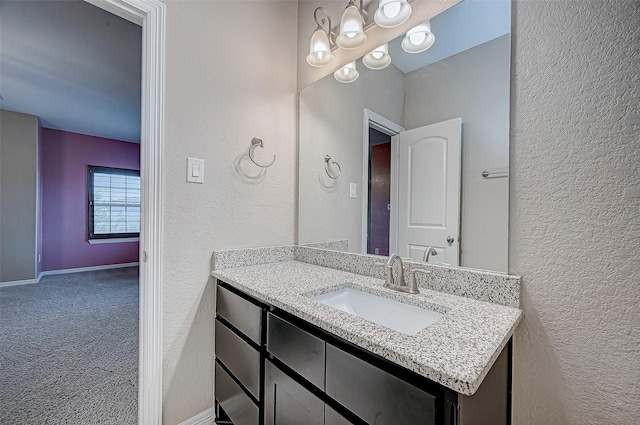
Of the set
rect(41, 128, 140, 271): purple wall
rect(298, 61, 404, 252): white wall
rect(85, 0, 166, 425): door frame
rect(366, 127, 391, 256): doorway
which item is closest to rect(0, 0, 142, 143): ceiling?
rect(41, 128, 140, 271): purple wall

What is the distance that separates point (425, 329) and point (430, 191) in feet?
2.24

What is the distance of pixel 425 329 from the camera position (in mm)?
745

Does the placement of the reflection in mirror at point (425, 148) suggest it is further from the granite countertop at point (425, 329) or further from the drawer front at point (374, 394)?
the drawer front at point (374, 394)

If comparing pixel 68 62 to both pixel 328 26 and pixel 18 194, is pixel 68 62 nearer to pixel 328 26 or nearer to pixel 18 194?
pixel 328 26

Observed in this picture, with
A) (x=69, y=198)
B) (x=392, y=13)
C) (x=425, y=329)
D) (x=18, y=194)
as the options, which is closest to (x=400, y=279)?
(x=425, y=329)

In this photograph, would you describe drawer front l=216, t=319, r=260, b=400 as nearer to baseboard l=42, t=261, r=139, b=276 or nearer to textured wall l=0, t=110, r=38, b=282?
textured wall l=0, t=110, r=38, b=282

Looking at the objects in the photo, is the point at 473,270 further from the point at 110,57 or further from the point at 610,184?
the point at 110,57

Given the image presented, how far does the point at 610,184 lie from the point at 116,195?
22.1ft

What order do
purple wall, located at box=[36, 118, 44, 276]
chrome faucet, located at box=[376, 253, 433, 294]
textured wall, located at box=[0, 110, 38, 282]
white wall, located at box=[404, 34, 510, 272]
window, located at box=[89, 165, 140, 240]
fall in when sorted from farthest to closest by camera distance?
window, located at box=[89, 165, 140, 240] → purple wall, located at box=[36, 118, 44, 276] → textured wall, located at box=[0, 110, 38, 282] → chrome faucet, located at box=[376, 253, 433, 294] → white wall, located at box=[404, 34, 510, 272]

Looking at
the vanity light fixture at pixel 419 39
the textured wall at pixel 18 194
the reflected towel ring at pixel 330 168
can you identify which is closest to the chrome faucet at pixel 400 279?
the reflected towel ring at pixel 330 168

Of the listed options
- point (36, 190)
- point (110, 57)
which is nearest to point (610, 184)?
point (110, 57)

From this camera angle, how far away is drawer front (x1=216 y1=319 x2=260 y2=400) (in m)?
1.12

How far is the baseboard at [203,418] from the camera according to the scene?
4.58 ft

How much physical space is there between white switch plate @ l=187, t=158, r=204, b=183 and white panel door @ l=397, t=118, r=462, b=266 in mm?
1005
